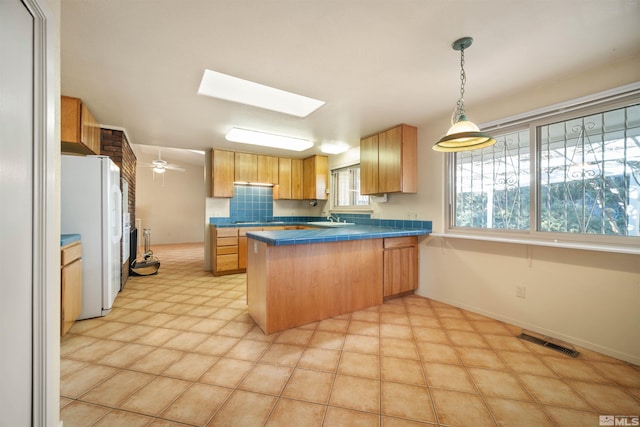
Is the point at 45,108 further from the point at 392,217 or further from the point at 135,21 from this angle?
the point at 392,217

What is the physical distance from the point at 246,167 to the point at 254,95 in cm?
248

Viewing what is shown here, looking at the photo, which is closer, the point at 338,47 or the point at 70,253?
the point at 338,47

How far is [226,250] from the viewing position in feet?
14.5

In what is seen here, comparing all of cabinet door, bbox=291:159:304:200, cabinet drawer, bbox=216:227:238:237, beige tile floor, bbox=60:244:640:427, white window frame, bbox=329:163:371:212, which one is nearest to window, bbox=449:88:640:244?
beige tile floor, bbox=60:244:640:427

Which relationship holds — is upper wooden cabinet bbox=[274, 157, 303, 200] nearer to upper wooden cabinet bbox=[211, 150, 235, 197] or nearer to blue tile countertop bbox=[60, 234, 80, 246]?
upper wooden cabinet bbox=[211, 150, 235, 197]

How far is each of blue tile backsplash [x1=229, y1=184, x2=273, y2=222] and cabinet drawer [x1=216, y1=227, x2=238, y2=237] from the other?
0.67 metres

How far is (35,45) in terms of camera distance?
106 cm

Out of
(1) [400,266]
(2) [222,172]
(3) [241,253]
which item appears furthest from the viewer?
(2) [222,172]

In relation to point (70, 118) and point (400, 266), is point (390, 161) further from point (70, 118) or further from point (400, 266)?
point (70, 118)

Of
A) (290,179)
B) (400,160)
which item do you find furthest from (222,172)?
(400,160)

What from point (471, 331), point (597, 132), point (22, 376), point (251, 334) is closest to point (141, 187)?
point (251, 334)

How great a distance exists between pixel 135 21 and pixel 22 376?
1913 millimetres

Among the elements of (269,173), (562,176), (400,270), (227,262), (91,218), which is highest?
(269,173)

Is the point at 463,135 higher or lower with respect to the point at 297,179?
lower
